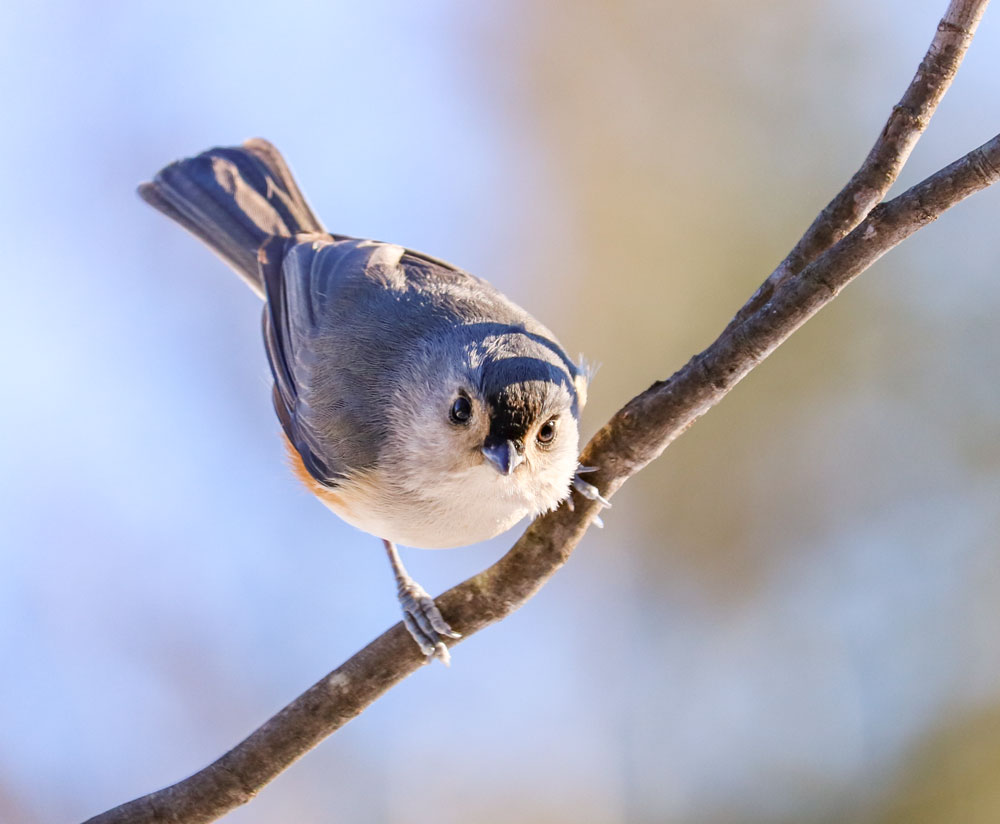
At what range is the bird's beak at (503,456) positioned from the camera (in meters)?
1.60

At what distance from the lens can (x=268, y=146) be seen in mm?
2480

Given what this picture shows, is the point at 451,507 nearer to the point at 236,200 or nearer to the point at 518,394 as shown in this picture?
the point at 518,394

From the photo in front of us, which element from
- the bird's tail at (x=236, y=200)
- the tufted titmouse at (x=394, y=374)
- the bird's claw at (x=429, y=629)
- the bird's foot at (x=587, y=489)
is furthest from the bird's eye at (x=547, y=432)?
the bird's tail at (x=236, y=200)

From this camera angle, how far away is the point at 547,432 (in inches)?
67.2

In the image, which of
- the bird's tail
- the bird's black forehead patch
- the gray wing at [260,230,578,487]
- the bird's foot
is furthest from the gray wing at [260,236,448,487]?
the bird's foot

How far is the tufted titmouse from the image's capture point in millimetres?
1683

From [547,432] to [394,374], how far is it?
35 cm

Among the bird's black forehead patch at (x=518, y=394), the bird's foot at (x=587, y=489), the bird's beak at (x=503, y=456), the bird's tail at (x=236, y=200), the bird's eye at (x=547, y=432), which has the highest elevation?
the bird's tail at (x=236, y=200)

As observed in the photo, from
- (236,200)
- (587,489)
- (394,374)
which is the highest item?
(236,200)

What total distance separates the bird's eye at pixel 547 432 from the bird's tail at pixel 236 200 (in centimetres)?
100

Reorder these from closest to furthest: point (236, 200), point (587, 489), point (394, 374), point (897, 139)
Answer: point (897, 139) → point (587, 489) → point (394, 374) → point (236, 200)

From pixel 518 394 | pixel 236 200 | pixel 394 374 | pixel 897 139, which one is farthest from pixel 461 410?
pixel 236 200

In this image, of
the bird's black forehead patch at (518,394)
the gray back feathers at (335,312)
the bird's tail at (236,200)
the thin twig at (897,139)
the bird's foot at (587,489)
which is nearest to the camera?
the thin twig at (897,139)

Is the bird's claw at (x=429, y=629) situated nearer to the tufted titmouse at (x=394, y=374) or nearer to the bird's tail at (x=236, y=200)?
the tufted titmouse at (x=394, y=374)
